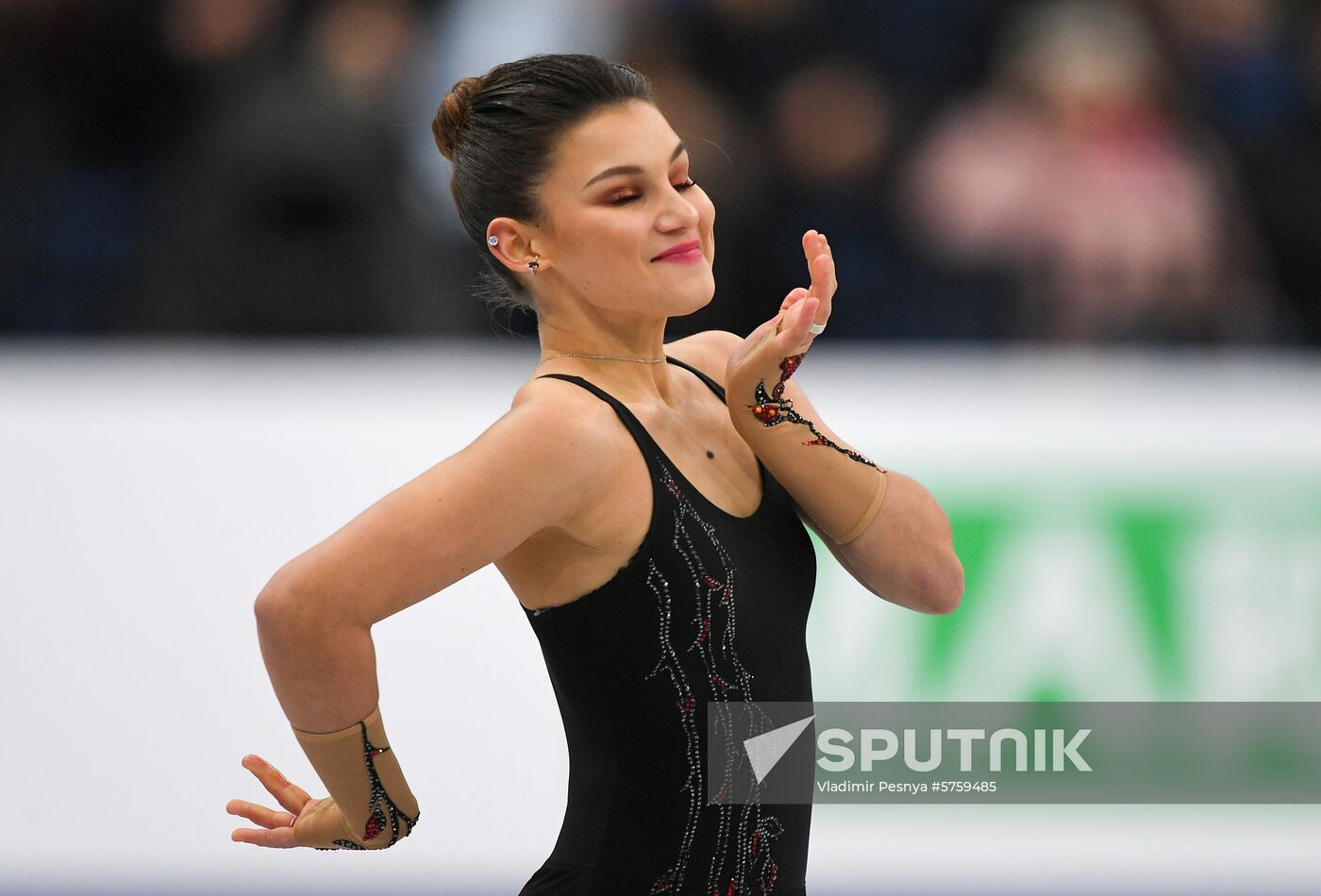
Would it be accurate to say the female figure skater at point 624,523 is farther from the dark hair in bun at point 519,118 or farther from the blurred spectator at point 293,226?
the blurred spectator at point 293,226

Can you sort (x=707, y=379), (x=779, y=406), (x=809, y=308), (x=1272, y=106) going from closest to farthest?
(x=809, y=308) < (x=779, y=406) < (x=707, y=379) < (x=1272, y=106)

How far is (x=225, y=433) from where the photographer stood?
3803mm

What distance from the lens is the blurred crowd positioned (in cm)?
518

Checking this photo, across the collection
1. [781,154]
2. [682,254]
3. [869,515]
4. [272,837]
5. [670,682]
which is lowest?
[272,837]

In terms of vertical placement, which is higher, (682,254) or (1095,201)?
(1095,201)

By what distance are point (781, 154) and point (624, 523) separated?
152 inches

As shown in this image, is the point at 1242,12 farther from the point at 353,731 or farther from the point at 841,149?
the point at 353,731

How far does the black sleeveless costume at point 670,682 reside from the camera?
212 cm

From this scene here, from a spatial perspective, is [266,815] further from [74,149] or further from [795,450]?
[74,149]

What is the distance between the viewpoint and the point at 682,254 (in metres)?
2.17

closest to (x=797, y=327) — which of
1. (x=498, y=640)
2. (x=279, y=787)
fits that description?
(x=279, y=787)

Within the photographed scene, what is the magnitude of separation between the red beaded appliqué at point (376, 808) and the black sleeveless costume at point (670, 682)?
202 mm

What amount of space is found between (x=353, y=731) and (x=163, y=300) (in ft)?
10.7

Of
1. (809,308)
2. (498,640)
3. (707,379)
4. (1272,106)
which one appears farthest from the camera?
(1272,106)
